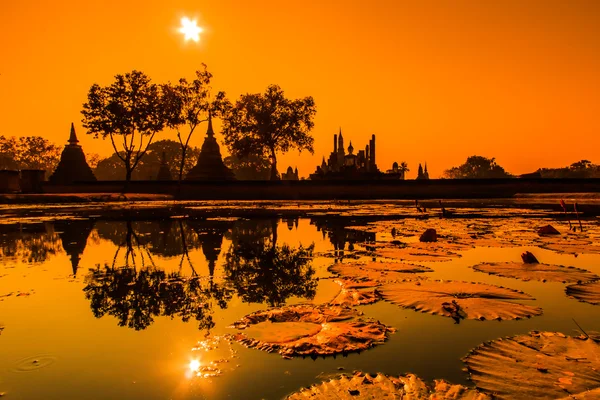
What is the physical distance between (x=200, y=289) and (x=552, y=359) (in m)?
3.24

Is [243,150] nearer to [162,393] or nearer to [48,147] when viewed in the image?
[162,393]

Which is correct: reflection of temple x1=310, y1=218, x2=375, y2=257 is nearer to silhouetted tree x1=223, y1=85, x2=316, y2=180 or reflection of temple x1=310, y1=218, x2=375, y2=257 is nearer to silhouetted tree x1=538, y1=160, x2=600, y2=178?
silhouetted tree x1=223, y1=85, x2=316, y2=180

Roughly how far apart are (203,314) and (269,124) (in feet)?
164

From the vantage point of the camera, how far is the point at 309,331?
316 centimetres

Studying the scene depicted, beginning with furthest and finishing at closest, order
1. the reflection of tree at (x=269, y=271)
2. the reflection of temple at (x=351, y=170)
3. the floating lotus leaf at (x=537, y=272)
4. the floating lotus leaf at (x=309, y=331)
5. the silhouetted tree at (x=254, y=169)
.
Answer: the silhouetted tree at (x=254, y=169)
the reflection of temple at (x=351, y=170)
the floating lotus leaf at (x=537, y=272)
the reflection of tree at (x=269, y=271)
the floating lotus leaf at (x=309, y=331)

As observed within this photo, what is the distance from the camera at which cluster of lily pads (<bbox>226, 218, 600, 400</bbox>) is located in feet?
7.26

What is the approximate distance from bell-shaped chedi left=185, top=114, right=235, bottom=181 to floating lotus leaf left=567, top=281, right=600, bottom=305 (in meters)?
49.2

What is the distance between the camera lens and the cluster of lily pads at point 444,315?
A: 2213mm

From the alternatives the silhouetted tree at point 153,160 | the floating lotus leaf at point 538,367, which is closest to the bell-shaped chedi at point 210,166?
the silhouetted tree at point 153,160

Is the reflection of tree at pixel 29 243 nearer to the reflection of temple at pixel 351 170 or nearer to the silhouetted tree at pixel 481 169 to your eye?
the reflection of temple at pixel 351 170

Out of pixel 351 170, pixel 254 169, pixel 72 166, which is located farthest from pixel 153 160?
pixel 351 170

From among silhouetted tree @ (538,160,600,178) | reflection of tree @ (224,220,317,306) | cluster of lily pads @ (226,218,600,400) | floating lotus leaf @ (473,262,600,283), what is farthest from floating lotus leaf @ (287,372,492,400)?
silhouetted tree @ (538,160,600,178)

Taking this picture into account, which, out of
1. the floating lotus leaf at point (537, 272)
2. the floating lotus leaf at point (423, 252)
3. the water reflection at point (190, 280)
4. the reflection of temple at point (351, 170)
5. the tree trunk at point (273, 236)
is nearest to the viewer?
the water reflection at point (190, 280)

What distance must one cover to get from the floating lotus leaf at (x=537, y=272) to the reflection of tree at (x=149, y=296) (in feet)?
10.6
